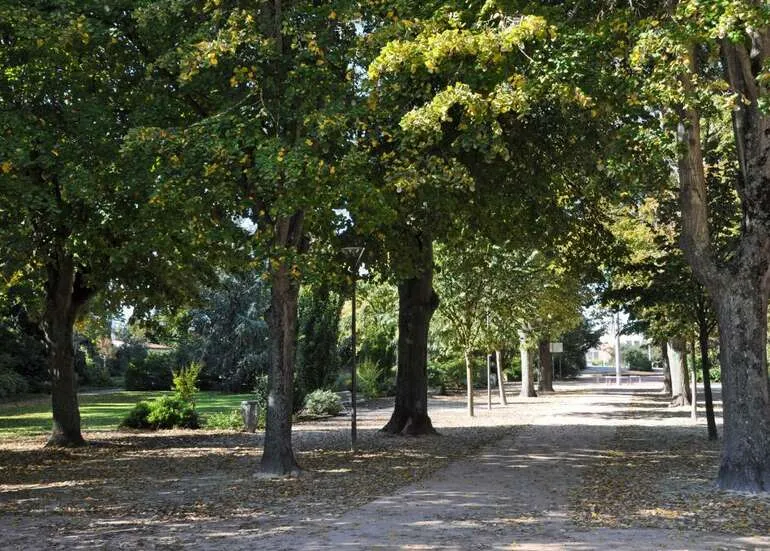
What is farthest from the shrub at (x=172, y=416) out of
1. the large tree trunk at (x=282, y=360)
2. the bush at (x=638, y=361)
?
the bush at (x=638, y=361)

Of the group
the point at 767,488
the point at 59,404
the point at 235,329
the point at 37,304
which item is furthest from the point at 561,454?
the point at 235,329

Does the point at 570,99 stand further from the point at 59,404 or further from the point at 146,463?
the point at 59,404

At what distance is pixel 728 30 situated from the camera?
366 inches

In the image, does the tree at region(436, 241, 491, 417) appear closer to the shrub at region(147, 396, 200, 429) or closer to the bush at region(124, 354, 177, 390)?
the shrub at region(147, 396, 200, 429)

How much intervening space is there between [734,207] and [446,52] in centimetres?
783

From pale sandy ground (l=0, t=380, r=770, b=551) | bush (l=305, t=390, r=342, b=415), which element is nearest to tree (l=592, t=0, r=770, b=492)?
pale sandy ground (l=0, t=380, r=770, b=551)

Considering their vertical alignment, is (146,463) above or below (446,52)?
below

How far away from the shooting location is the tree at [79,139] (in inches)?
465

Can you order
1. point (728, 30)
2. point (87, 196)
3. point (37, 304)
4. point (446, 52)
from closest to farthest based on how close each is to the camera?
point (728, 30) < point (446, 52) < point (87, 196) < point (37, 304)

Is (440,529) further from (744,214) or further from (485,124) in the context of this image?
(744,214)

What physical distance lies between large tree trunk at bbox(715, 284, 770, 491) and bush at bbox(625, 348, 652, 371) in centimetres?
9703

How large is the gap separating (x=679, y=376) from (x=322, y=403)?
47.9 feet

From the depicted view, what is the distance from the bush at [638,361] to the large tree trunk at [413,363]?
293 ft

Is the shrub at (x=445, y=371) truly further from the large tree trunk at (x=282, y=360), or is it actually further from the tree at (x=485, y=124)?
the large tree trunk at (x=282, y=360)
